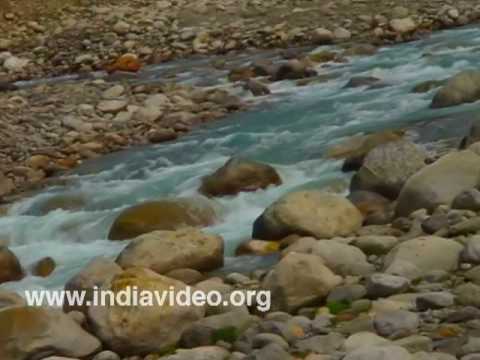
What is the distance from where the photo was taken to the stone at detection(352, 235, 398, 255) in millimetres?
6461

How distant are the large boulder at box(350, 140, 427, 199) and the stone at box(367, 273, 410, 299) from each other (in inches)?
95.1

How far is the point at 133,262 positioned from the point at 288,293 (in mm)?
1561

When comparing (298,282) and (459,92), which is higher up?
(298,282)

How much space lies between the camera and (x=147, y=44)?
18.8m

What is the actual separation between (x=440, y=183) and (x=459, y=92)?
3.92 m

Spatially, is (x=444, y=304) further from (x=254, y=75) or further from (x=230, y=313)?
(x=254, y=75)

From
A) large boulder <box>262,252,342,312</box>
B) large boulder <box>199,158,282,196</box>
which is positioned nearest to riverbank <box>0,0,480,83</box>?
large boulder <box>199,158,282,196</box>

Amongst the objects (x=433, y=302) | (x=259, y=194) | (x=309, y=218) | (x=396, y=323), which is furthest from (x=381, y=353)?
(x=259, y=194)

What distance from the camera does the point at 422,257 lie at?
588cm

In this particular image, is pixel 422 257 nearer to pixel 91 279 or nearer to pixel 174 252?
A: pixel 174 252

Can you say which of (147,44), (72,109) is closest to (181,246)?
(72,109)

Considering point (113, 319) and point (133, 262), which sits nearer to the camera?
point (113, 319)

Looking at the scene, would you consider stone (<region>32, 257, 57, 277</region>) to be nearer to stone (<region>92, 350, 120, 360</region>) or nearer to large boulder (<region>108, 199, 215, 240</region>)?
large boulder (<region>108, 199, 215, 240</region>)

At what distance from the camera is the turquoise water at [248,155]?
8.54 metres
